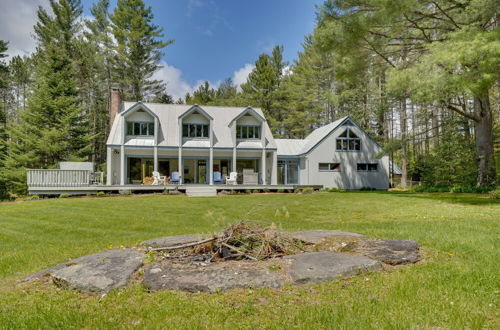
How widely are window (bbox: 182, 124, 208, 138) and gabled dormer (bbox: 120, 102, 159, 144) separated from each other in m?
2.05

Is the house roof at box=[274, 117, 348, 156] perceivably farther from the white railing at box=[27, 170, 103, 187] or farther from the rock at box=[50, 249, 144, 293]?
the rock at box=[50, 249, 144, 293]

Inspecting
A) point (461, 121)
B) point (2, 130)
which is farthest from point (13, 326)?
point (2, 130)

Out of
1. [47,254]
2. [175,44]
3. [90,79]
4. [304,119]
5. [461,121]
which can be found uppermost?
[175,44]

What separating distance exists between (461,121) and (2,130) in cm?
3935

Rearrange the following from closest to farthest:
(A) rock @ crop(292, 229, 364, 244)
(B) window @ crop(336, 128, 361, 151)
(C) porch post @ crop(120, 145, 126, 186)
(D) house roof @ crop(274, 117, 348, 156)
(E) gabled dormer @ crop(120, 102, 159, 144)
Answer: (A) rock @ crop(292, 229, 364, 244) < (C) porch post @ crop(120, 145, 126, 186) < (E) gabled dormer @ crop(120, 102, 159, 144) < (D) house roof @ crop(274, 117, 348, 156) < (B) window @ crop(336, 128, 361, 151)

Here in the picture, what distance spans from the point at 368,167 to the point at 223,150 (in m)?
11.9

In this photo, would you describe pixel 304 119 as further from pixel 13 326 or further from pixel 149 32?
pixel 13 326

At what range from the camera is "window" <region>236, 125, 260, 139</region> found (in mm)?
22578

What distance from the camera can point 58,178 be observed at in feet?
57.0

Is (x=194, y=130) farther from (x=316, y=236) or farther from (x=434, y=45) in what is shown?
(x=316, y=236)

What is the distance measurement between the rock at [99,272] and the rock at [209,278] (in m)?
0.25

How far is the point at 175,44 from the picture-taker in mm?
33344

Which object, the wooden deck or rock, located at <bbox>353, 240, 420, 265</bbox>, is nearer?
rock, located at <bbox>353, 240, 420, 265</bbox>

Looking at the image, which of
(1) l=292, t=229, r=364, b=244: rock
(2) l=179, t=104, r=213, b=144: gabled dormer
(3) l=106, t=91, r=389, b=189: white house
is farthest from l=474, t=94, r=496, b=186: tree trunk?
(2) l=179, t=104, r=213, b=144: gabled dormer
